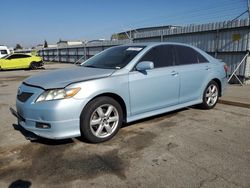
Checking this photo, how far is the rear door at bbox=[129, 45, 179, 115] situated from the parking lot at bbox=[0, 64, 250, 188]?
1.50ft

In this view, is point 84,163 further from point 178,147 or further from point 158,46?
point 158,46

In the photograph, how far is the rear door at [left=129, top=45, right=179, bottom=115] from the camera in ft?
14.8

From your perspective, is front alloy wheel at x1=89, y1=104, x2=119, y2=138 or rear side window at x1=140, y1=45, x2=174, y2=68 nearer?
front alloy wheel at x1=89, y1=104, x2=119, y2=138

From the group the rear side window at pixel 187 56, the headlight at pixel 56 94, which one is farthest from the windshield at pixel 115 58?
the headlight at pixel 56 94

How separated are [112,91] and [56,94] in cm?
89

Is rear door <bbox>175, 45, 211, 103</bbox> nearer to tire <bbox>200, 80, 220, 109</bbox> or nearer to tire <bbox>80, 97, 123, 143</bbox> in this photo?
tire <bbox>200, 80, 220, 109</bbox>

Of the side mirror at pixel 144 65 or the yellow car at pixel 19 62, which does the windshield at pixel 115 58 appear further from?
the yellow car at pixel 19 62

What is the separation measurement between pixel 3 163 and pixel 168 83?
310cm

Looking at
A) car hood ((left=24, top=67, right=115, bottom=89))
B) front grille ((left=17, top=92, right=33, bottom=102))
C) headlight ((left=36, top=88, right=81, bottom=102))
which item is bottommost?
front grille ((left=17, top=92, right=33, bottom=102))

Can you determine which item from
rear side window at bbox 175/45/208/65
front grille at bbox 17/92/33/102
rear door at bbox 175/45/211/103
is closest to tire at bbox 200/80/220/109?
rear door at bbox 175/45/211/103

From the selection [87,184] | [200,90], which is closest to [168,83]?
[200,90]

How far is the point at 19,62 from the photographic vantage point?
21438 mm

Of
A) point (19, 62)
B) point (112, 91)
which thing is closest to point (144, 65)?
point (112, 91)

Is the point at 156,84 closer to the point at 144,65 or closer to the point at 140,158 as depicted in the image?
the point at 144,65
